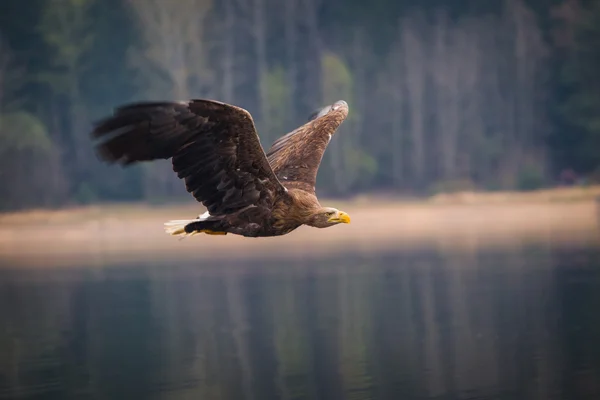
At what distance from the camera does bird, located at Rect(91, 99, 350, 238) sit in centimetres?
977

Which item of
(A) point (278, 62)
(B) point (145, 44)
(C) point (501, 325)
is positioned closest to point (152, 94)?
(B) point (145, 44)

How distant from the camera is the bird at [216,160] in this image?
977cm

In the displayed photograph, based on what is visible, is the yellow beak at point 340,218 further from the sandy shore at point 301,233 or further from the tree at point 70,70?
the tree at point 70,70

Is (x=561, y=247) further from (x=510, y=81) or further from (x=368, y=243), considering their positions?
(x=510, y=81)

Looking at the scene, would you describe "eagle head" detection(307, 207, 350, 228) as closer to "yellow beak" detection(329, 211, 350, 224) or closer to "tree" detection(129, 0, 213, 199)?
"yellow beak" detection(329, 211, 350, 224)

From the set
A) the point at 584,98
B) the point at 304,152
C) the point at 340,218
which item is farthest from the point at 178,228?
the point at 584,98

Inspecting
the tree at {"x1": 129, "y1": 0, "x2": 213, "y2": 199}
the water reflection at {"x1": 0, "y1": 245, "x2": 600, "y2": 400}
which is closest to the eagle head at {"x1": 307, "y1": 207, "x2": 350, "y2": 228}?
the water reflection at {"x1": 0, "y1": 245, "x2": 600, "y2": 400}

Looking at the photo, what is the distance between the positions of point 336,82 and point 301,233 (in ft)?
36.3

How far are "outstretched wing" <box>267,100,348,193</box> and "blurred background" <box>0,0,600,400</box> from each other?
8.57 feet

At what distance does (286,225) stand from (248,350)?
5.47m

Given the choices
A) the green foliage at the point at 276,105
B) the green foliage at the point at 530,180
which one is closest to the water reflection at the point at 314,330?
the green foliage at the point at 530,180

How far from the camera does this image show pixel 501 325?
1741 cm

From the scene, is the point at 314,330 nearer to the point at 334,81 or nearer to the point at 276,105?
the point at 334,81

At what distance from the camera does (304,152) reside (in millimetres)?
12711
